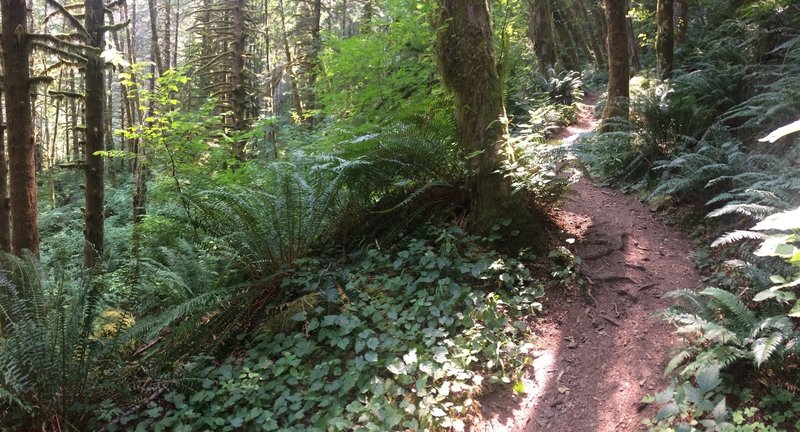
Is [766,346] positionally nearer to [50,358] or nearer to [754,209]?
[754,209]

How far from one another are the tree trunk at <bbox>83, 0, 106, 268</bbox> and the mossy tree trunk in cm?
684

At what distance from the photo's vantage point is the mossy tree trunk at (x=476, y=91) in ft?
16.1

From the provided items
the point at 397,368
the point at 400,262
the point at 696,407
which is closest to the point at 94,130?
the point at 400,262

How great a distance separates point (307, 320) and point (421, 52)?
4.94m

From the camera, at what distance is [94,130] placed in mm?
8477

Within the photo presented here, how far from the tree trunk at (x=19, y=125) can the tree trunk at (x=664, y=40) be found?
1181 centimetres

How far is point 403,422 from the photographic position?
3.13 m

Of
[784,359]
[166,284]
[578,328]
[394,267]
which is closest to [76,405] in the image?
[166,284]

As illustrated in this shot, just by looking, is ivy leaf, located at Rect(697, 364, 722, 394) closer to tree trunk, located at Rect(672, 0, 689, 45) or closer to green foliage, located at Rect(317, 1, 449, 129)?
green foliage, located at Rect(317, 1, 449, 129)

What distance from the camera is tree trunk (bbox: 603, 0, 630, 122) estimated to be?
7.78 metres

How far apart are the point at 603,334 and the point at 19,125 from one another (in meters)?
8.26

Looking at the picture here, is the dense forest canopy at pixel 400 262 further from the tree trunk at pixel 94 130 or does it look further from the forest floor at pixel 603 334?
the tree trunk at pixel 94 130

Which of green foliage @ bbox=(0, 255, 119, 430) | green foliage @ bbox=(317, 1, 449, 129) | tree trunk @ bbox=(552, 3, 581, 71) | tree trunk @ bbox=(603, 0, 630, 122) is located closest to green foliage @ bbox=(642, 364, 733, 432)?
green foliage @ bbox=(0, 255, 119, 430)

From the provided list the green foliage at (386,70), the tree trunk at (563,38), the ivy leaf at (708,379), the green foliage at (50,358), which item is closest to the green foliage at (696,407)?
the ivy leaf at (708,379)
